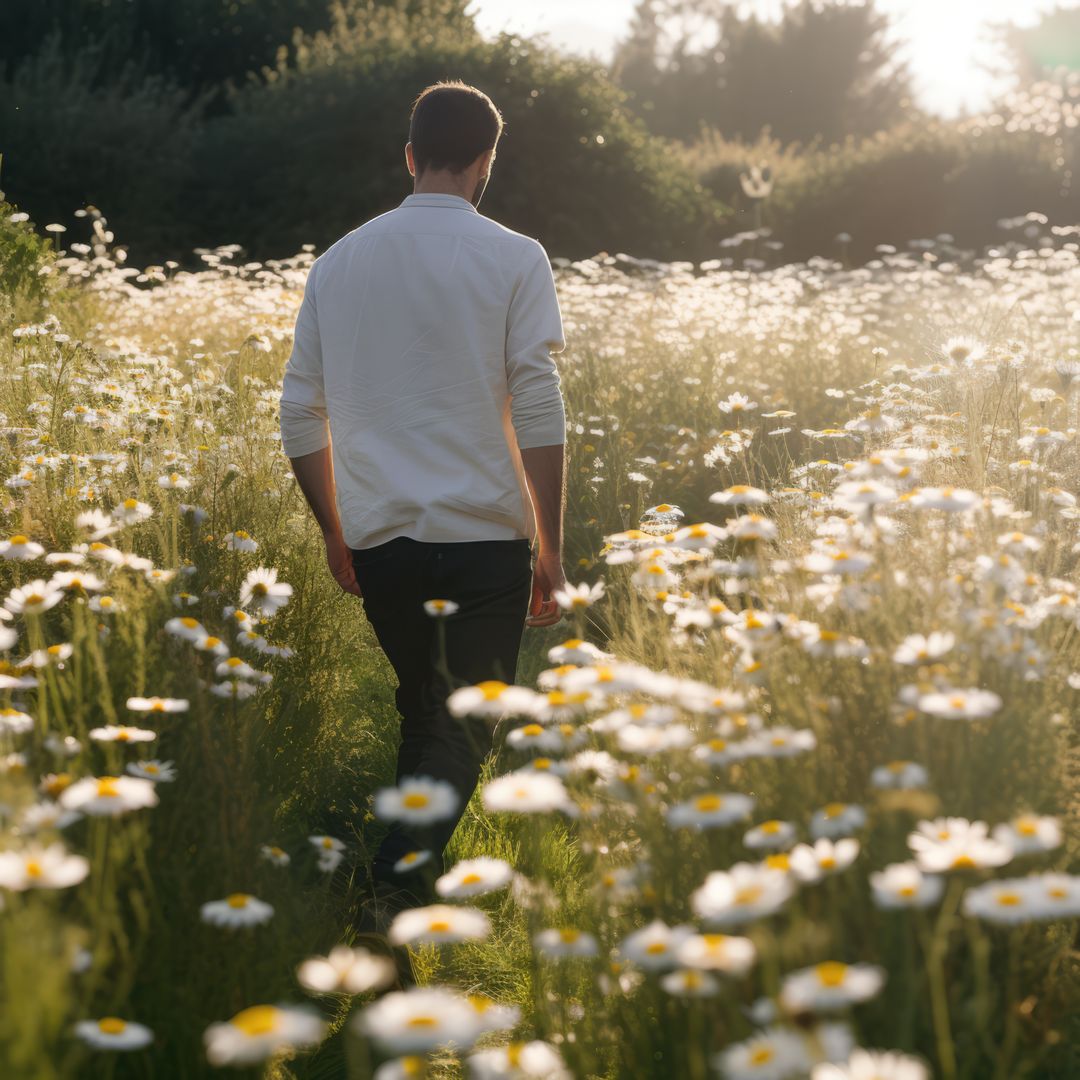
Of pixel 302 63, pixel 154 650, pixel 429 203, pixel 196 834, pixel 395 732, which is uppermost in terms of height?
pixel 302 63

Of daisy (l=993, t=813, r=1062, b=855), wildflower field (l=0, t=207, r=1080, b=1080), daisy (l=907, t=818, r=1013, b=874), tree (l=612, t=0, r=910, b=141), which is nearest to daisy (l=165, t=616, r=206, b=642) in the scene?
wildflower field (l=0, t=207, r=1080, b=1080)

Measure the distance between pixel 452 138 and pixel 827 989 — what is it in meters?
2.24

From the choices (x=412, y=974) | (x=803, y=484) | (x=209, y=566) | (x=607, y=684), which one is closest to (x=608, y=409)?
(x=803, y=484)

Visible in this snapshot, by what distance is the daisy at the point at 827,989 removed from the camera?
4.17ft

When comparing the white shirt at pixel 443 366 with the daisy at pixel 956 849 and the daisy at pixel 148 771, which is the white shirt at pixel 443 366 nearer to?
the daisy at pixel 148 771

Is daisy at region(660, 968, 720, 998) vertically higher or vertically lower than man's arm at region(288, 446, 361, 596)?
lower

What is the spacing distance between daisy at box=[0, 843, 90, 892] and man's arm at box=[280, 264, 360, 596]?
163 cm

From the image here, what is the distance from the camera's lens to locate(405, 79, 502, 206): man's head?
290cm

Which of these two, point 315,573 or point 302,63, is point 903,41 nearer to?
point 302,63

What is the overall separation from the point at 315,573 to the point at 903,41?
49735 millimetres

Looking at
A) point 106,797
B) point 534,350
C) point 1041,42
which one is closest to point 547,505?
point 534,350

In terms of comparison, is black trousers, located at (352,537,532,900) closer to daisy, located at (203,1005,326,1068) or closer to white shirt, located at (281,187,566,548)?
white shirt, located at (281,187,566,548)

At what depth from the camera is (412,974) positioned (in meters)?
2.64

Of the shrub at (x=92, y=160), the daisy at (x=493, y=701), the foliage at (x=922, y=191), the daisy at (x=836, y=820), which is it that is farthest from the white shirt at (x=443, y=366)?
the foliage at (x=922, y=191)
